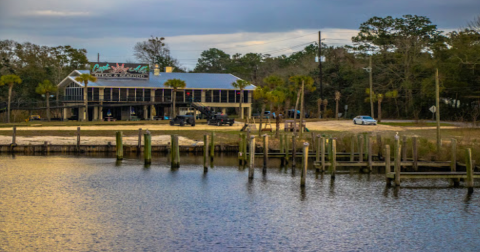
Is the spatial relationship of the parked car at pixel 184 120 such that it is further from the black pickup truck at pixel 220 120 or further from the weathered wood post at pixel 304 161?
the weathered wood post at pixel 304 161

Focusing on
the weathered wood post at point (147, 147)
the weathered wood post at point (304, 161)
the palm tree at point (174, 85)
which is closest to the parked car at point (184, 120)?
the palm tree at point (174, 85)

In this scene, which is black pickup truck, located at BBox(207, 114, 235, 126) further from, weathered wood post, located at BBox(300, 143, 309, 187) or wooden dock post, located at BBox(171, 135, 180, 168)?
weathered wood post, located at BBox(300, 143, 309, 187)

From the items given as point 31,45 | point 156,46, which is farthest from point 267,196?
point 156,46

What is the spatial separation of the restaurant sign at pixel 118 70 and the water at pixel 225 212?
55224mm

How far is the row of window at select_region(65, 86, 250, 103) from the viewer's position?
8799cm

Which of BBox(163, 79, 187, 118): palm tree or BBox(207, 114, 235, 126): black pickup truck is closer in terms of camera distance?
BBox(207, 114, 235, 126): black pickup truck

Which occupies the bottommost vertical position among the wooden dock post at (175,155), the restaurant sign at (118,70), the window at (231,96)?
the wooden dock post at (175,155)

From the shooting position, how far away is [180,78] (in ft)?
315

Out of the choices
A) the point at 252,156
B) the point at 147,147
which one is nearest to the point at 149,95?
the point at 147,147

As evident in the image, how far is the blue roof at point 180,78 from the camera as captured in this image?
8912cm

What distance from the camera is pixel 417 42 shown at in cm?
9194

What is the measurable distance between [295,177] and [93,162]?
1469 centimetres

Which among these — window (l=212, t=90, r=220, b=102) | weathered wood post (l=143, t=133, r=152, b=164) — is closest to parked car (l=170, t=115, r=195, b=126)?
window (l=212, t=90, r=220, b=102)

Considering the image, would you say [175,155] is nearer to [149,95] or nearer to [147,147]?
[147,147]
